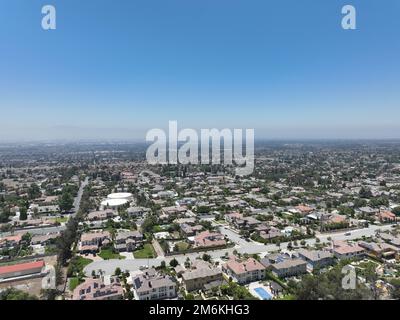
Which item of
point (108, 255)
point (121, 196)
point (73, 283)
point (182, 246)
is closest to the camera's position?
point (73, 283)

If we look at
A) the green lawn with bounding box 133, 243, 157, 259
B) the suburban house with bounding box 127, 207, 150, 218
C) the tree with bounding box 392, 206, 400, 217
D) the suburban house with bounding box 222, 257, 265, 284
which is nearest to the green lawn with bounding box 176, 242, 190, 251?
the green lawn with bounding box 133, 243, 157, 259

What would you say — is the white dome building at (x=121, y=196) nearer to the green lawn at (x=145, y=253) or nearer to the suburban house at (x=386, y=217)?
the green lawn at (x=145, y=253)

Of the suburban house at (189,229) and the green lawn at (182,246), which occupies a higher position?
the suburban house at (189,229)

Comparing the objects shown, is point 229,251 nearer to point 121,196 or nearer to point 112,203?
point 112,203

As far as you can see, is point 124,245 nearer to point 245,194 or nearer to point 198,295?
point 198,295

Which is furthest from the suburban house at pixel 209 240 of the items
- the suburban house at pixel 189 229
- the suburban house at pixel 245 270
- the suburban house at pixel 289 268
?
the suburban house at pixel 289 268

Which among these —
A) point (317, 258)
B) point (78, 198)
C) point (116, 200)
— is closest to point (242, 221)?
point (317, 258)

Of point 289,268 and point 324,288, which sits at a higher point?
point 324,288
